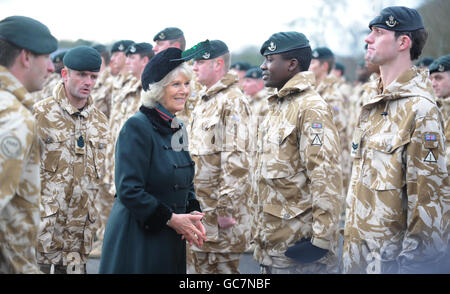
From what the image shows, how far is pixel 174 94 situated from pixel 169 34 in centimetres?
356

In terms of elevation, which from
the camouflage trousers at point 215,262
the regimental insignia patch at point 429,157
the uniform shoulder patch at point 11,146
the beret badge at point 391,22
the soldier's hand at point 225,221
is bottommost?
the camouflage trousers at point 215,262

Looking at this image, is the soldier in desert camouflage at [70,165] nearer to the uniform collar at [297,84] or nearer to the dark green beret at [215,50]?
the dark green beret at [215,50]

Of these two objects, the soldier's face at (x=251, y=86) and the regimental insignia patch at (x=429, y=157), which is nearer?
the regimental insignia patch at (x=429, y=157)

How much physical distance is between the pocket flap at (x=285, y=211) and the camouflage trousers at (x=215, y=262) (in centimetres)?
122

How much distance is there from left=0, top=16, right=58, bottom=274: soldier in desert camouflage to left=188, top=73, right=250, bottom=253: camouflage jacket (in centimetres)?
247

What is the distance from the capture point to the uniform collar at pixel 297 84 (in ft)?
12.6

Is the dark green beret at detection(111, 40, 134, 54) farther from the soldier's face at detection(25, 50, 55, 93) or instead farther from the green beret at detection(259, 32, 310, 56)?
the soldier's face at detection(25, 50, 55, 93)

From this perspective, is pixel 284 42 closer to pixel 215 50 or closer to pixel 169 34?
pixel 215 50

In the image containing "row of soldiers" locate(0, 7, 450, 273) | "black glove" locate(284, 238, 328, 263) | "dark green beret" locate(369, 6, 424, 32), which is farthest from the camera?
"black glove" locate(284, 238, 328, 263)

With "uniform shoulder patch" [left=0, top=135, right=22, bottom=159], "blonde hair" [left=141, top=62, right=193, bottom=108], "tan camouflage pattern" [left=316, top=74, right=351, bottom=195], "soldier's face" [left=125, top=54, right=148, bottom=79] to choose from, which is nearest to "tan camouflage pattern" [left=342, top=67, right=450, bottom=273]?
"blonde hair" [left=141, top=62, right=193, bottom=108]

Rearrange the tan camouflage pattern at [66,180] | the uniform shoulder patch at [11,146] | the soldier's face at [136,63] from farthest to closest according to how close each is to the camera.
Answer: the soldier's face at [136,63], the tan camouflage pattern at [66,180], the uniform shoulder patch at [11,146]

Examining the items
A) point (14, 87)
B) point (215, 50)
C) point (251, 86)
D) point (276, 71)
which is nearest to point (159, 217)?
point (14, 87)

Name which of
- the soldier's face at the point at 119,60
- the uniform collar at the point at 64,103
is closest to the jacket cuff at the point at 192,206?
the uniform collar at the point at 64,103

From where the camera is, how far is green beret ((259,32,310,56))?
3.97 m
